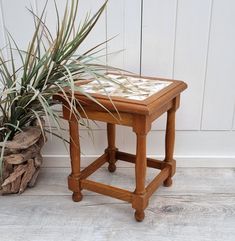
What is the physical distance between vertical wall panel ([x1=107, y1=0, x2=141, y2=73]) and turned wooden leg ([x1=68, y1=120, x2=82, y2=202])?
37 centimetres

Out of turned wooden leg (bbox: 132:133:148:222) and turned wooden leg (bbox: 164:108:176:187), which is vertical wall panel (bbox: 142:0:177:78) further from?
turned wooden leg (bbox: 132:133:148:222)

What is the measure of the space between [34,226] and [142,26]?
0.88 m

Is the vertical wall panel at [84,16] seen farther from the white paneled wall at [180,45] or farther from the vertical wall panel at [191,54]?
the vertical wall panel at [191,54]

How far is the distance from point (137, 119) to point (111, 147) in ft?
1.42

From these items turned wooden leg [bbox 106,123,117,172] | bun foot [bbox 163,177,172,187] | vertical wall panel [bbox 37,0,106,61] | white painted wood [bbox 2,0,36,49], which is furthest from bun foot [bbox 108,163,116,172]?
white painted wood [bbox 2,0,36,49]

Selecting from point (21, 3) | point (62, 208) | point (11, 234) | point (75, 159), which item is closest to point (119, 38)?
point (21, 3)

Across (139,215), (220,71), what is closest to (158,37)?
(220,71)

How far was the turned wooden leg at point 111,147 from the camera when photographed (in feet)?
4.50

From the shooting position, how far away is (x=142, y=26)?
4.33 ft

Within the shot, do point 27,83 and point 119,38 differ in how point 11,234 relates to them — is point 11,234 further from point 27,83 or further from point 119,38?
point 119,38

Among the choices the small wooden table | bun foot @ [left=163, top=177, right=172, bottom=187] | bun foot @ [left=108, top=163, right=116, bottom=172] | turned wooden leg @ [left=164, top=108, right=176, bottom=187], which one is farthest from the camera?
bun foot @ [left=108, top=163, right=116, bottom=172]

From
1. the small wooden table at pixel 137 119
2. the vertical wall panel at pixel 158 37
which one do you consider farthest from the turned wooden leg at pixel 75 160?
the vertical wall panel at pixel 158 37

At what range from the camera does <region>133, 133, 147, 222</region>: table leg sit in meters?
1.04

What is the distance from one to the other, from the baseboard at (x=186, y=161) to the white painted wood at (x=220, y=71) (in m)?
0.15
